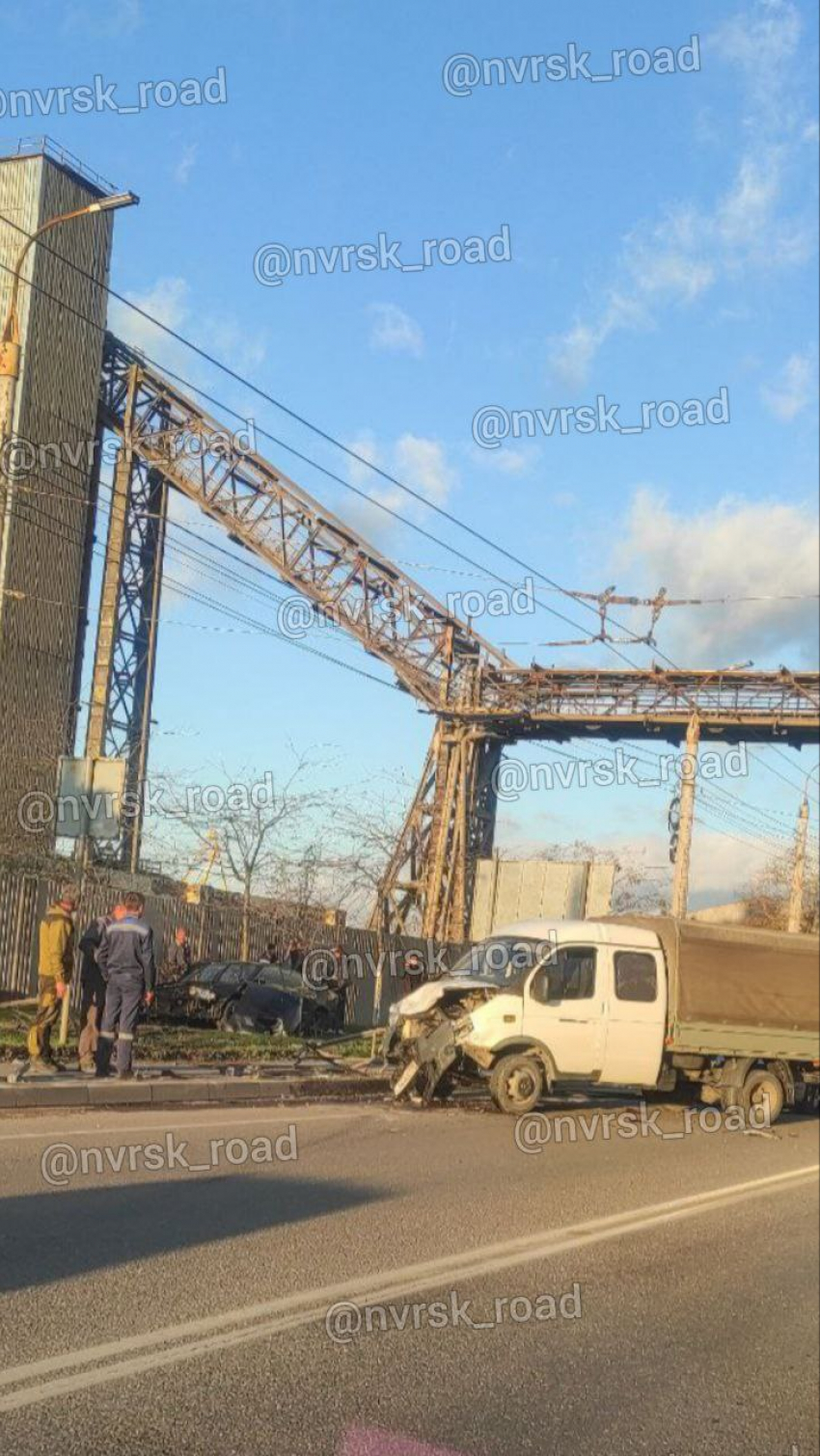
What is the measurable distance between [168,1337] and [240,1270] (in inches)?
55.1

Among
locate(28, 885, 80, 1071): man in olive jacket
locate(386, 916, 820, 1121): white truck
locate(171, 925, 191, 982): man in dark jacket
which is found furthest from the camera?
locate(171, 925, 191, 982): man in dark jacket

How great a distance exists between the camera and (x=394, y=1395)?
5992 mm

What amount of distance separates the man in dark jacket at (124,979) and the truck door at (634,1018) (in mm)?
5424

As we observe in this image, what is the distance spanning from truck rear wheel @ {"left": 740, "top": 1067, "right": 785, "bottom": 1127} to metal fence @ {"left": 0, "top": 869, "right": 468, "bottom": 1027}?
8177 mm

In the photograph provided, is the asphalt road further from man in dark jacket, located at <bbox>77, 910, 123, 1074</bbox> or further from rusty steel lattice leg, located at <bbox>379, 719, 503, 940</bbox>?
rusty steel lattice leg, located at <bbox>379, 719, 503, 940</bbox>

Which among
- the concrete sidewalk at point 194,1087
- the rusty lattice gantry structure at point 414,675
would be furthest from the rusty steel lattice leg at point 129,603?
the concrete sidewalk at point 194,1087

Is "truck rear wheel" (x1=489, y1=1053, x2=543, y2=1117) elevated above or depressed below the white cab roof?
below

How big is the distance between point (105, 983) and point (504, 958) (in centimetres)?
460

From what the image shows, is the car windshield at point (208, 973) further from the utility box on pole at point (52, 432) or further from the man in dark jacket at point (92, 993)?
the utility box on pole at point (52, 432)

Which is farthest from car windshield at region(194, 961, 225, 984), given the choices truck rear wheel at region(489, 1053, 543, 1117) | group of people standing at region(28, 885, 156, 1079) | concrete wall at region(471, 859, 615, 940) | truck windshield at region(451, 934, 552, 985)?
truck rear wheel at region(489, 1053, 543, 1117)

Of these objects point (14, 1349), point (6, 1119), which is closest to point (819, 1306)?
point (14, 1349)

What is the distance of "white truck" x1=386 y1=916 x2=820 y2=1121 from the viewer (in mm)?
16406

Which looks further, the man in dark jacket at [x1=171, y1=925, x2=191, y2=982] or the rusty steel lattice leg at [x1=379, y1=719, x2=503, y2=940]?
the rusty steel lattice leg at [x1=379, y1=719, x2=503, y2=940]

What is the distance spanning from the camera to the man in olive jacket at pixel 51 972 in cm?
1555
